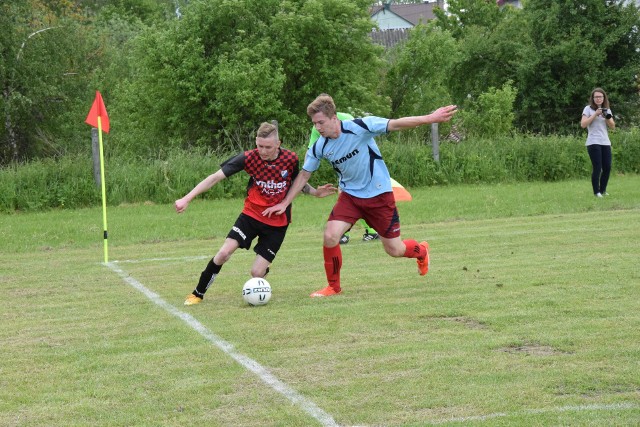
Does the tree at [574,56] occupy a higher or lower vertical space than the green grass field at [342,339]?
higher

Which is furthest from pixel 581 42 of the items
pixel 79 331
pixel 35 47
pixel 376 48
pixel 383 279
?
pixel 79 331

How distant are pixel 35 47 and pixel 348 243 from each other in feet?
69.6

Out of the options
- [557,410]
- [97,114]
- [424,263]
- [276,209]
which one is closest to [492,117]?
[97,114]

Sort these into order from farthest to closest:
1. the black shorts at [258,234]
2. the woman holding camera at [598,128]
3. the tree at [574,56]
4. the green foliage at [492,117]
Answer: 1. the tree at [574,56]
2. the green foliage at [492,117]
3. the woman holding camera at [598,128]
4. the black shorts at [258,234]

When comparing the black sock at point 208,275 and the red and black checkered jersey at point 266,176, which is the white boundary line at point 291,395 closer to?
the black sock at point 208,275

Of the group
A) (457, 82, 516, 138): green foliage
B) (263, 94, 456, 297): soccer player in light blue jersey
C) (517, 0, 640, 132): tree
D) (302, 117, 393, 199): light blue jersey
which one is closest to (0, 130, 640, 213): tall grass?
(457, 82, 516, 138): green foliage

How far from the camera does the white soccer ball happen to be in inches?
327

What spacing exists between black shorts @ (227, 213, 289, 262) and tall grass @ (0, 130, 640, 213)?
40.8 ft

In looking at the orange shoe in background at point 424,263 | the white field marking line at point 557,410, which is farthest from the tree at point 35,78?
the white field marking line at point 557,410

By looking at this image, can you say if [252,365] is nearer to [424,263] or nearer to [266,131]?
[266,131]

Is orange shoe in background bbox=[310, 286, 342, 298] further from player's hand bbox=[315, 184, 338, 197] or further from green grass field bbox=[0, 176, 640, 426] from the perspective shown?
player's hand bbox=[315, 184, 338, 197]

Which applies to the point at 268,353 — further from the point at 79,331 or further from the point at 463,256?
the point at 463,256

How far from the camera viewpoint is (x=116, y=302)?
8984 millimetres

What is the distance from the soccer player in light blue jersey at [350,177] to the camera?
8.41 meters
